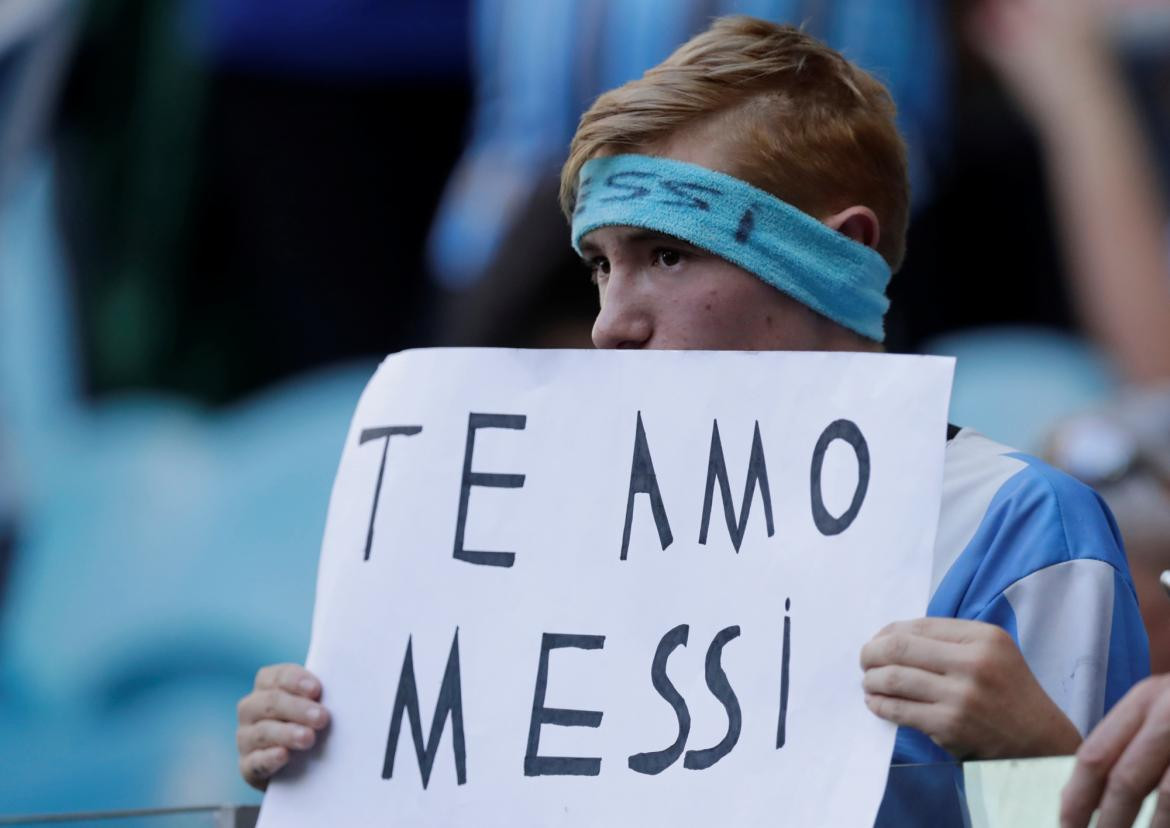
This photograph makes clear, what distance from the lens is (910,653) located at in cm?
148

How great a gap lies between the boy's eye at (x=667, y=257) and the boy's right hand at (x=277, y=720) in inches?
22.6

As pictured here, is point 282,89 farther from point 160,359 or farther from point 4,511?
point 4,511

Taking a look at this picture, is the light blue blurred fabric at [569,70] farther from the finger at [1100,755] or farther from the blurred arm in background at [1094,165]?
the finger at [1100,755]

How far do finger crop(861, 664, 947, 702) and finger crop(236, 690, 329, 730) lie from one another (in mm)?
562

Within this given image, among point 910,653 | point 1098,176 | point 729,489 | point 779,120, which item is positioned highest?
point 1098,176

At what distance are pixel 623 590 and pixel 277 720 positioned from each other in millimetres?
390

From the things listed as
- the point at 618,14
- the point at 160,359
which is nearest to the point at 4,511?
the point at 160,359

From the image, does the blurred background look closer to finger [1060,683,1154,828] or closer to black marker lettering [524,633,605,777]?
black marker lettering [524,633,605,777]

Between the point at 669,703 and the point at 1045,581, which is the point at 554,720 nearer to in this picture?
the point at 669,703

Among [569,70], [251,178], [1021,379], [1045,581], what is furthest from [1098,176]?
[1045,581]

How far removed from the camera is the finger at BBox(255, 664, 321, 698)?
1771 millimetres

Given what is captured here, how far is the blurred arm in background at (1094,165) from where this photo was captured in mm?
4289

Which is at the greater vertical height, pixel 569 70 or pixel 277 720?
pixel 569 70

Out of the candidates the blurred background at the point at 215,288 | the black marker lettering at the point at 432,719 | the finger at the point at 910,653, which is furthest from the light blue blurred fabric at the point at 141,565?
the finger at the point at 910,653
